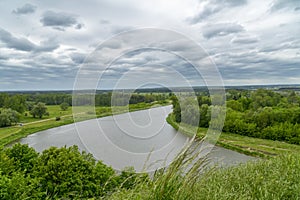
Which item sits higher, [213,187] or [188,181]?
[188,181]

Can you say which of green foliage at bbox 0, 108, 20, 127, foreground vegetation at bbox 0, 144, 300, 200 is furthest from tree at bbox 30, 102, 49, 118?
foreground vegetation at bbox 0, 144, 300, 200

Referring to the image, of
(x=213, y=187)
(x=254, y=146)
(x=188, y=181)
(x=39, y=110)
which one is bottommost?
(x=254, y=146)

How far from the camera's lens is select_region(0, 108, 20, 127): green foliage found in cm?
3284

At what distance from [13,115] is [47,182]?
94.5ft

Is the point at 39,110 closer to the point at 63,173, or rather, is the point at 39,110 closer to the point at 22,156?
the point at 22,156

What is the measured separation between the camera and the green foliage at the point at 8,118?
32844mm

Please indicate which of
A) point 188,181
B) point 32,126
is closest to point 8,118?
point 32,126

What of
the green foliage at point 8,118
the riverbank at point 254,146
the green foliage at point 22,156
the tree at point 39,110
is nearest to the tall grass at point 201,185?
the green foliage at point 22,156

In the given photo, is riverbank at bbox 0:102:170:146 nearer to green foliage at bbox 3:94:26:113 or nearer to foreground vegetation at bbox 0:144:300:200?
green foliage at bbox 3:94:26:113

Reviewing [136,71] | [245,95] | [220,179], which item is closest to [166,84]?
[136,71]

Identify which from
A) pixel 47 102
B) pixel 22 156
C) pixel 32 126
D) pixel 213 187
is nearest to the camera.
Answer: pixel 213 187

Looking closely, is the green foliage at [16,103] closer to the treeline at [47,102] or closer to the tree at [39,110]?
the treeline at [47,102]

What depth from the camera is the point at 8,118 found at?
33.1 metres

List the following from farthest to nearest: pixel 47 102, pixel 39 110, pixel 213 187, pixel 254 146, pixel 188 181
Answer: pixel 47 102
pixel 39 110
pixel 254 146
pixel 213 187
pixel 188 181
